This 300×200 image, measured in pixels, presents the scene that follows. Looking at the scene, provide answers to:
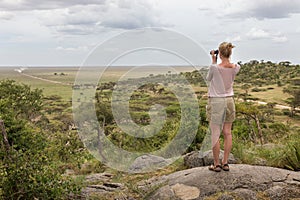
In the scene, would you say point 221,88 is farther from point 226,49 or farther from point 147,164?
point 147,164

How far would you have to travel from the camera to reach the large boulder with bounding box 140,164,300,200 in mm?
5508

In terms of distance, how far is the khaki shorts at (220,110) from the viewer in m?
5.53

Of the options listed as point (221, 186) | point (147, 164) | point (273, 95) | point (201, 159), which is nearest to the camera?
point (221, 186)

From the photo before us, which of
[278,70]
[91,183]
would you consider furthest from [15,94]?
[278,70]

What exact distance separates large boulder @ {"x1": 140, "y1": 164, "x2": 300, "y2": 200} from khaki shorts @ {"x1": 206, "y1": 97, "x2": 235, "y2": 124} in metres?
0.90

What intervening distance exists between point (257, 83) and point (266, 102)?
1889 centimetres

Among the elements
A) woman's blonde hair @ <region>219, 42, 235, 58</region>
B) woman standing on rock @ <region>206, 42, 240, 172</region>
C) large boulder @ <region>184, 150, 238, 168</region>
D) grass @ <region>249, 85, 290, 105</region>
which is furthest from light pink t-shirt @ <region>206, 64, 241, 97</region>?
grass @ <region>249, 85, 290, 105</region>

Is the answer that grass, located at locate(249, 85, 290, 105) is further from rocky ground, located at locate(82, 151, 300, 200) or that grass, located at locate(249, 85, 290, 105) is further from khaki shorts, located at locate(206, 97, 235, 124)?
khaki shorts, located at locate(206, 97, 235, 124)

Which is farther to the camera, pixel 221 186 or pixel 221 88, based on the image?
pixel 221 186

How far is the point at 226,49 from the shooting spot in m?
5.40

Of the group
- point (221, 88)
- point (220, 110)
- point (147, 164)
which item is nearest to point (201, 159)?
point (147, 164)

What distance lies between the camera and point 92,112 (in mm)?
9281

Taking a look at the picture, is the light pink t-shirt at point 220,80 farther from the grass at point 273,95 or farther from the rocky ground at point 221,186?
the grass at point 273,95

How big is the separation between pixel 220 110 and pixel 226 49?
89 centimetres
